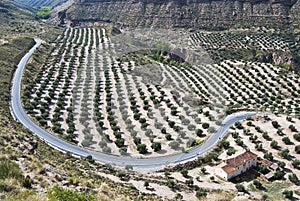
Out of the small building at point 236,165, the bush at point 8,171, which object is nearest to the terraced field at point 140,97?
the small building at point 236,165

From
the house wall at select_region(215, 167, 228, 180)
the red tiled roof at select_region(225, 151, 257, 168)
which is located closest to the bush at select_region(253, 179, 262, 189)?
the red tiled roof at select_region(225, 151, 257, 168)

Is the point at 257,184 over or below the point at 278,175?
below

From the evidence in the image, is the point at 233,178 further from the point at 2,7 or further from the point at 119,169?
the point at 2,7

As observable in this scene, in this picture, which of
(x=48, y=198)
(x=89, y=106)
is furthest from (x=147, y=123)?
Answer: (x=48, y=198)

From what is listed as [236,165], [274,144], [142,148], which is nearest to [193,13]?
[274,144]

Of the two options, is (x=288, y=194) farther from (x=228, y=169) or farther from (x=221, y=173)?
(x=221, y=173)

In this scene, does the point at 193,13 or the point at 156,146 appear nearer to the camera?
the point at 156,146

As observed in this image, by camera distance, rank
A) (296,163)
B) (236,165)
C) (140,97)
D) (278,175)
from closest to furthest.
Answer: (278,175) < (236,165) < (296,163) < (140,97)
